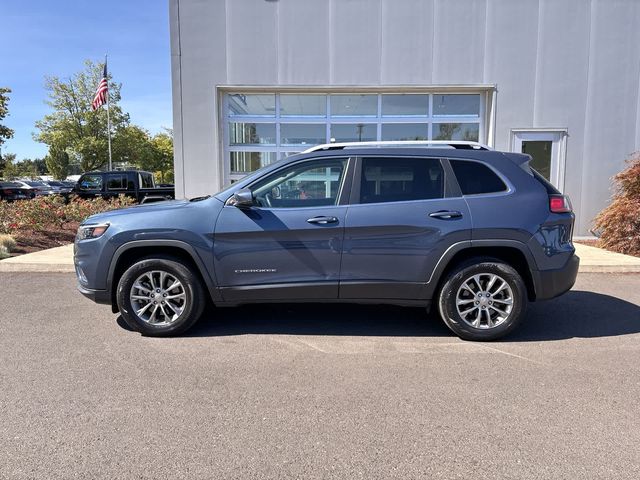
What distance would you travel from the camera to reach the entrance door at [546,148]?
10.7 m

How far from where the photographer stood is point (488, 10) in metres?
10.4

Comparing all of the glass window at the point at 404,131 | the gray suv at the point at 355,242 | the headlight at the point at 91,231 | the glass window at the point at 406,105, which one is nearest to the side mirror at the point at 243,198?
the gray suv at the point at 355,242

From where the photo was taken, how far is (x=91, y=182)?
16.0 meters

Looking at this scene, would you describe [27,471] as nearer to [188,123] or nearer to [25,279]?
Result: [25,279]

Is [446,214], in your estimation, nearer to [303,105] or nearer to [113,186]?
[303,105]

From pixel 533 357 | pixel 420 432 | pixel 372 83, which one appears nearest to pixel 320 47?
pixel 372 83

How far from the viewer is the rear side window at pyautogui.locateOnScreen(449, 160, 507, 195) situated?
4.59 metres

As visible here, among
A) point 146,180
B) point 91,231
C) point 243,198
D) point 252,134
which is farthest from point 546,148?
point 146,180

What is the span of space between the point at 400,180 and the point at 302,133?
7015mm

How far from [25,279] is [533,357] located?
726cm

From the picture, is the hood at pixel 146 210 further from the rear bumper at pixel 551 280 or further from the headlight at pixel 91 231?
the rear bumper at pixel 551 280

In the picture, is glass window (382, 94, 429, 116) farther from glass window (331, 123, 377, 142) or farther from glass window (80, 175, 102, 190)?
glass window (80, 175, 102, 190)

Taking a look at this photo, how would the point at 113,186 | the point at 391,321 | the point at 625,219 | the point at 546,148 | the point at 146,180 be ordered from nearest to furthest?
the point at 391,321, the point at 625,219, the point at 546,148, the point at 113,186, the point at 146,180

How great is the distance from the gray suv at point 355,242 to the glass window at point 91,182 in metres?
12.4
